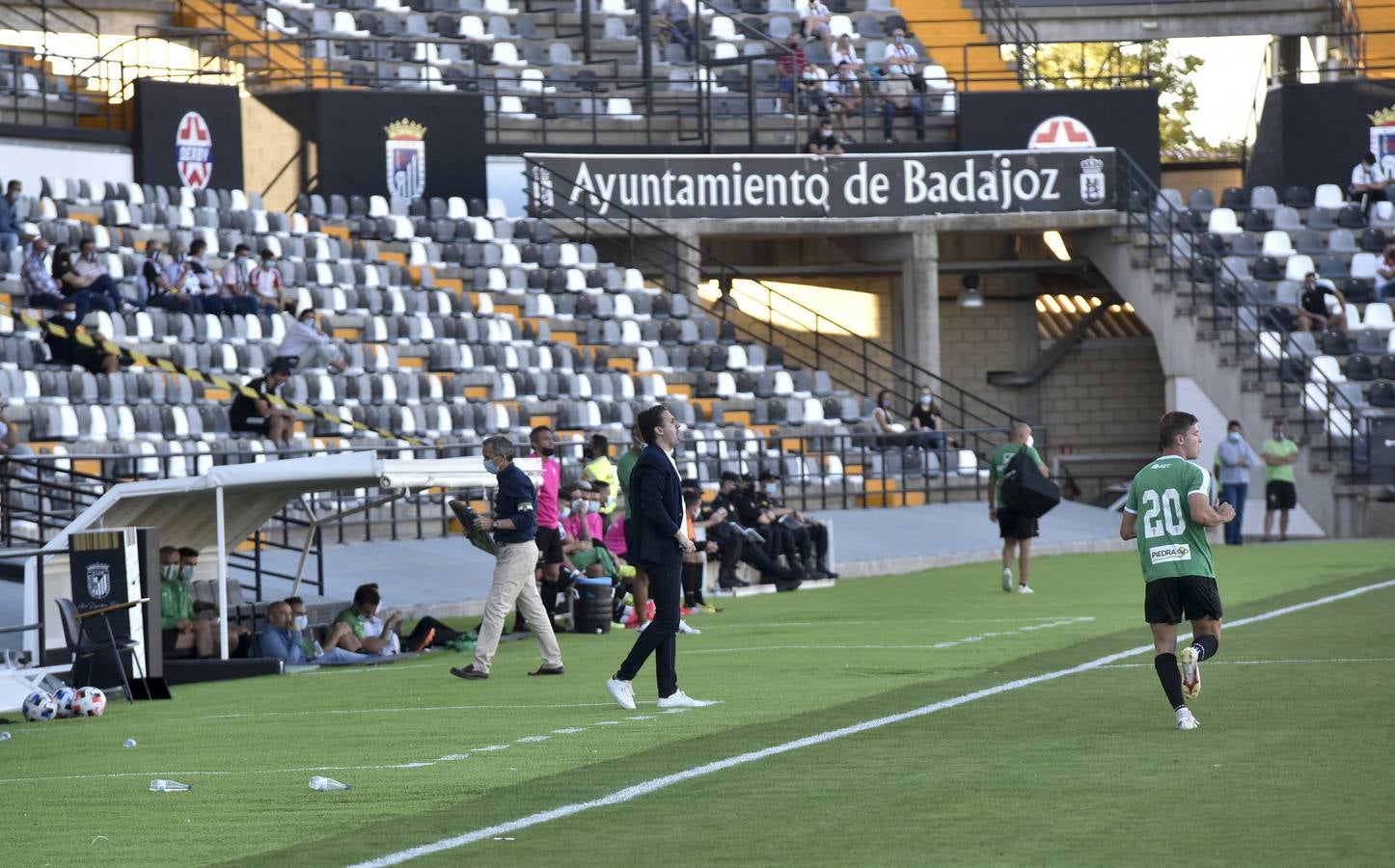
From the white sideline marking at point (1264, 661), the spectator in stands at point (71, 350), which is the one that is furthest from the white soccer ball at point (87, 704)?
the spectator in stands at point (71, 350)

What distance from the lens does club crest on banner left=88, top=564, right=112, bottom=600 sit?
1512 cm

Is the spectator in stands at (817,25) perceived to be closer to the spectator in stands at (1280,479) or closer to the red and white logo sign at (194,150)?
the red and white logo sign at (194,150)

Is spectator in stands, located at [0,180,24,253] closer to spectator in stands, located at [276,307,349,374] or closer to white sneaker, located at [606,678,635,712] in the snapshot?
spectator in stands, located at [276,307,349,374]

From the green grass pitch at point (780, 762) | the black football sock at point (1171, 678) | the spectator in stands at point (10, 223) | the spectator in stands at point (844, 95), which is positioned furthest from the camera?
the spectator in stands at point (844, 95)

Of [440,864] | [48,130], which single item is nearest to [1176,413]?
[440,864]

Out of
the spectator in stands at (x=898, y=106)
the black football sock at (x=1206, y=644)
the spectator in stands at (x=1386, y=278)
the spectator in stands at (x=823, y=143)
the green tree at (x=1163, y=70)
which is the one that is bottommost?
the black football sock at (x=1206, y=644)

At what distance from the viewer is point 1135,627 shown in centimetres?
1730

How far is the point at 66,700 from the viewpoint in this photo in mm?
13938

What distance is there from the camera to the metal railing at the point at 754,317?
117 feet

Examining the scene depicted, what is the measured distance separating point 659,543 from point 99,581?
477 centimetres

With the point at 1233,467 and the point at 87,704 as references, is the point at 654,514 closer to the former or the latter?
the point at 87,704

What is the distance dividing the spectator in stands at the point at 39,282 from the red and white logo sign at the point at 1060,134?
19.2 m

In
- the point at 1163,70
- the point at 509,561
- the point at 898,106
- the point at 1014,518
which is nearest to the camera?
the point at 509,561

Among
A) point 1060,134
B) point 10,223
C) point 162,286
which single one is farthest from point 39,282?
point 1060,134
